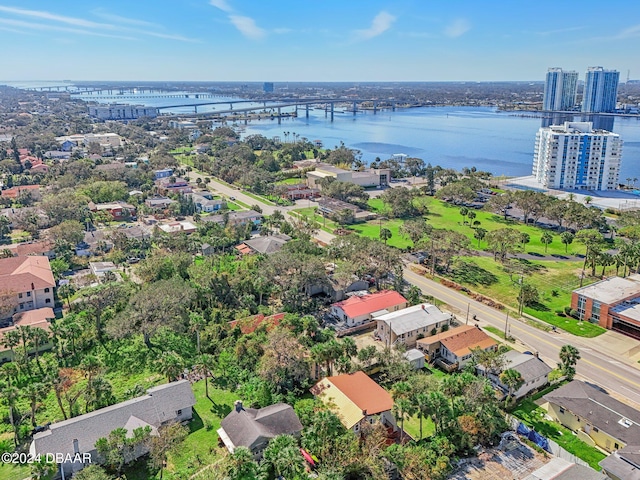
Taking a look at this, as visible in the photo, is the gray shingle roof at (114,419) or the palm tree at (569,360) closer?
the gray shingle roof at (114,419)

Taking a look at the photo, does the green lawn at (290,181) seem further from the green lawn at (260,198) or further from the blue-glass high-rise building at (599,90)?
the blue-glass high-rise building at (599,90)

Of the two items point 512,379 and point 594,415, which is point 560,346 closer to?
point 594,415

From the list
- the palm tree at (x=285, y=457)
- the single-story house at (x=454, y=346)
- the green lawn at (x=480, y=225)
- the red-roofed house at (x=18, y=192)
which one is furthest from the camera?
the red-roofed house at (x=18, y=192)

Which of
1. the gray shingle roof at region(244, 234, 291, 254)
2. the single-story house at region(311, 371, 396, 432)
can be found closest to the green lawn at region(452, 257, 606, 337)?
the gray shingle roof at region(244, 234, 291, 254)

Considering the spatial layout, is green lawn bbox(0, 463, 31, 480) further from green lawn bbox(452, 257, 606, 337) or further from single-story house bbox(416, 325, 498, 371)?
green lawn bbox(452, 257, 606, 337)

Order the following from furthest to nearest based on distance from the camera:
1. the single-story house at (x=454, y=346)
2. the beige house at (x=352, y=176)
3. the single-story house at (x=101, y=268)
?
the beige house at (x=352, y=176) → the single-story house at (x=101, y=268) → the single-story house at (x=454, y=346)

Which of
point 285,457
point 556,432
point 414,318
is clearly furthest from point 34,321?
point 556,432

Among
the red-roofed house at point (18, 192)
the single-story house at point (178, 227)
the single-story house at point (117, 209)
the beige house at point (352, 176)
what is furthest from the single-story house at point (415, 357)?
the red-roofed house at point (18, 192)
